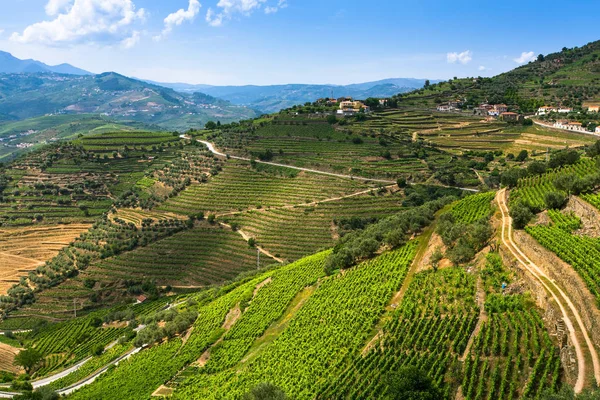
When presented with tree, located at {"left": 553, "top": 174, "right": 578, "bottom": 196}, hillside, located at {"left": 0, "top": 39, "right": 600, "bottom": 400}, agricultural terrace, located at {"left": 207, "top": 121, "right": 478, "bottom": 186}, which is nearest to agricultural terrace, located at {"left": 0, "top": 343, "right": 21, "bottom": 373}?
hillside, located at {"left": 0, "top": 39, "right": 600, "bottom": 400}

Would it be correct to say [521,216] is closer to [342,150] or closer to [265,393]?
[265,393]

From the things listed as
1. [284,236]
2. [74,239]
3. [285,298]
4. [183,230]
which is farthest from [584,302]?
[74,239]

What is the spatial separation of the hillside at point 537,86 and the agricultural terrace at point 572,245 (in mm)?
112919

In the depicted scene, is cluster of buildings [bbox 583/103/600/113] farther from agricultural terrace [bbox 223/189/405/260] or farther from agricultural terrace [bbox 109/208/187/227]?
agricultural terrace [bbox 109/208/187/227]

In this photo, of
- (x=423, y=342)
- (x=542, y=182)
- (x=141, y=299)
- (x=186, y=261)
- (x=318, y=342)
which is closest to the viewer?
(x=423, y=342)

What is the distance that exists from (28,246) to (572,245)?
104988 mm

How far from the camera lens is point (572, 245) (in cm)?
2744

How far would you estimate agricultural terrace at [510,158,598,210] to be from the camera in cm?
4263

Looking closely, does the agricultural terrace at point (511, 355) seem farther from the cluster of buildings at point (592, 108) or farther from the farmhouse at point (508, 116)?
the cluster of buildings at point (592, 108)

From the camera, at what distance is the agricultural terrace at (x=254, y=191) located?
→ 8856cm

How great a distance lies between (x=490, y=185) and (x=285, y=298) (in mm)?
52016

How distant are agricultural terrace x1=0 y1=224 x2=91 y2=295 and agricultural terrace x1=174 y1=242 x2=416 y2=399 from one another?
228 feet

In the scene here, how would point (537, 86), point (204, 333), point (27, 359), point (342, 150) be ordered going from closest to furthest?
point (204, 333)
point (27, 359)
point (342, 150)
point (537, 86)

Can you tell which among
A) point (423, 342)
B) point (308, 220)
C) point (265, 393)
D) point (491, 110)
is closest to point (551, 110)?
point (491, 110)
